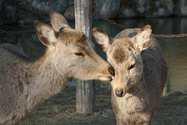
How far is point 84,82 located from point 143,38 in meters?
2.20

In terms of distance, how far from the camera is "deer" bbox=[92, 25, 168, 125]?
365 cm

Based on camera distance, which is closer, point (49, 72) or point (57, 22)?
point (49, 72)

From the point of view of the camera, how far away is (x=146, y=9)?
28.6 meters

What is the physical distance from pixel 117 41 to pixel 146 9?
25764mm

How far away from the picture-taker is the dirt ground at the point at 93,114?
5.48 m

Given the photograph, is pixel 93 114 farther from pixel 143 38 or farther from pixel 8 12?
pixel 8 12

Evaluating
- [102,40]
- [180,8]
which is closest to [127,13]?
[180,8]

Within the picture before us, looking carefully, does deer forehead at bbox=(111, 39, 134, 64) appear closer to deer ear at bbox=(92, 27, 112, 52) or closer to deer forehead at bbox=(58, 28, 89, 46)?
deer ear at bbox=(92, 27, 112, 52)

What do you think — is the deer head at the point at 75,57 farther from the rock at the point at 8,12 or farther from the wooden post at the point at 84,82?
the rock at the point at 8,12

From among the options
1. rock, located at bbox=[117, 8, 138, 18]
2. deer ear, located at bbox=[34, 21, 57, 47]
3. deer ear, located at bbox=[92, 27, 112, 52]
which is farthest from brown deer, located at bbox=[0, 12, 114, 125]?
rock, located at bbox=[117, 8, 138, 18]

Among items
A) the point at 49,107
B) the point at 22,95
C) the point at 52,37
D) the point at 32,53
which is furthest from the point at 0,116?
the point at 32,53

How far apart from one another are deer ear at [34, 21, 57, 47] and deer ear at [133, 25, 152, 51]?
1.38 metres

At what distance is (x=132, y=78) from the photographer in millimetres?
3701

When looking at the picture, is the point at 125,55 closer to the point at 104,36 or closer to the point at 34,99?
the point at 104,36
